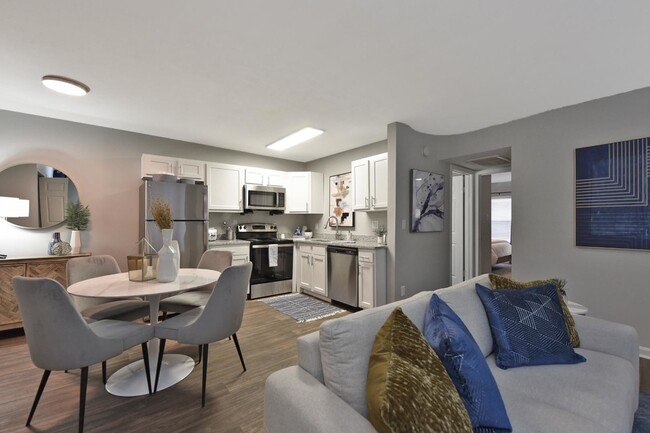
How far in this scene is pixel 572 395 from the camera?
4.09 ft

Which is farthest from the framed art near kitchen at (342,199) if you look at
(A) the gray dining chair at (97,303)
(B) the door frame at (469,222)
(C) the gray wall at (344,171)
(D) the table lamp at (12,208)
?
(D) the table lamp at (12,208)

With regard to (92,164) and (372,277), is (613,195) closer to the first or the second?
(372,277)

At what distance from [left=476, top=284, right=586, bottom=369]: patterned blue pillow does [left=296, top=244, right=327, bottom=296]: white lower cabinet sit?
9.18 ft

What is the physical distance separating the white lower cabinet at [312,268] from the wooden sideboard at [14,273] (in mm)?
3119

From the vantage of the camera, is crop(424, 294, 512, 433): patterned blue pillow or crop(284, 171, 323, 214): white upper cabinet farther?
crop(284, 171, 323, 214): white upper cabinet

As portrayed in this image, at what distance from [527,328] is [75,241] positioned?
4670 mm

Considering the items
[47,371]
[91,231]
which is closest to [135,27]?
[47,371]

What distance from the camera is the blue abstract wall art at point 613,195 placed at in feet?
8.35

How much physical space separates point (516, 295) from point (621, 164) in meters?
2.15

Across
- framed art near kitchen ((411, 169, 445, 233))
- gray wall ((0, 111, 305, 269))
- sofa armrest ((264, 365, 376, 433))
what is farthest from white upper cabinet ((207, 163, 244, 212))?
sofa armrest ((264, 365, 376, 433))

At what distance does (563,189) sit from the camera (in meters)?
2.99

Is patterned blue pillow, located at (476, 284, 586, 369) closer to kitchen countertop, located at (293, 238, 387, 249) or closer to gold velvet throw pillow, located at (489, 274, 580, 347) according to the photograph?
gold velvet throw pillow, located at (489, 274, 580, 347)

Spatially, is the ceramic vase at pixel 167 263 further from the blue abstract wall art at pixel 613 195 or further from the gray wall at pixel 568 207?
the blue abstract wall art at pixel 613 195

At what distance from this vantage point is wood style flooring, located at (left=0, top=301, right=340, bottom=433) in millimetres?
1706
